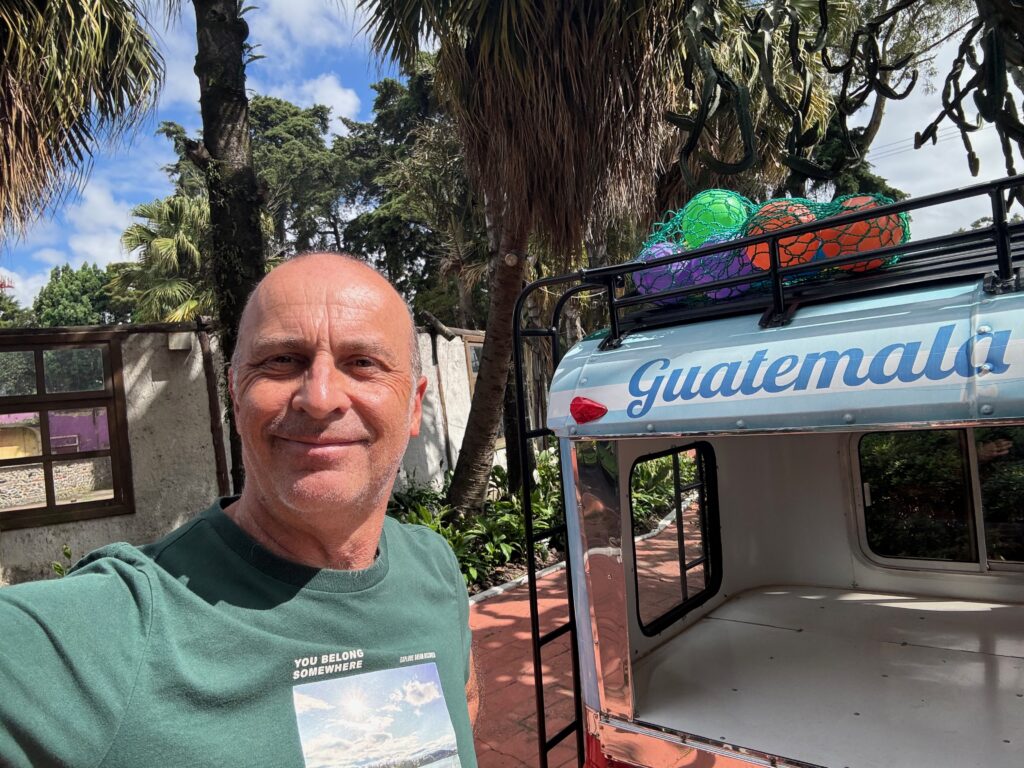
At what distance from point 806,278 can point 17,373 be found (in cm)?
639

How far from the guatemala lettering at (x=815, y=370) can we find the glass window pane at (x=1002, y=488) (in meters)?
1.78

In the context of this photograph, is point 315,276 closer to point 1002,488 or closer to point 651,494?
point 1002,488

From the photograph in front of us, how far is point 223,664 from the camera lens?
3.71 ft

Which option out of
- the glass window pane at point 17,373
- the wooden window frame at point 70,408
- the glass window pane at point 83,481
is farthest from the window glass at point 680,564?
the glass window pane at point 17,373

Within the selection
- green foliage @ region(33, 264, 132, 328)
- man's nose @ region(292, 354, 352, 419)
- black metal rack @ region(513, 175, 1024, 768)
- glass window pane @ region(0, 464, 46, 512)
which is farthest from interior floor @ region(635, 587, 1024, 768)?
green foliage @ region(33, 264, 132, 328)

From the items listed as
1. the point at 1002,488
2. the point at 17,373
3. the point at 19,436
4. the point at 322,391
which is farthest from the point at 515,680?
the point at 17,373

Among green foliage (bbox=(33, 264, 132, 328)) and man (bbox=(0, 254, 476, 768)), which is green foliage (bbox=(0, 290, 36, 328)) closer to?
green foliage (bbox=(33, 264, 132, 328))

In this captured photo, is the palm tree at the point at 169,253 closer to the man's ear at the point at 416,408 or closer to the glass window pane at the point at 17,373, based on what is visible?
the glass window pane at the point at 17,373

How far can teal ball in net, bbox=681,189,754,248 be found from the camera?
2.83 meters

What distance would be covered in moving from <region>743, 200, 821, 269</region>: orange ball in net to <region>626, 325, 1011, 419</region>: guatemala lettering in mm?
522

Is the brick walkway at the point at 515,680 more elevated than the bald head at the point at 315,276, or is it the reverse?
the bald head at the point at 315,276

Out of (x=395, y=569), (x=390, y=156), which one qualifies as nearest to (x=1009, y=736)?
(x=395, y=569)

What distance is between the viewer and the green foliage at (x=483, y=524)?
6.69 m

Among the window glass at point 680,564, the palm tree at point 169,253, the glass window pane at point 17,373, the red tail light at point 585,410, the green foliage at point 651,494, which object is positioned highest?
the palm tree at point 169,253
